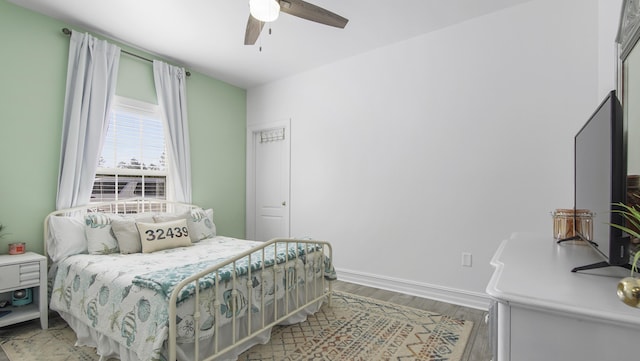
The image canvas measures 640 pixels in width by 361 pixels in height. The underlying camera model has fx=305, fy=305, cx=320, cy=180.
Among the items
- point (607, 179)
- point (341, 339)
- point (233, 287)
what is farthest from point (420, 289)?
point (607, 179)

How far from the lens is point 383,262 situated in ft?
11.1

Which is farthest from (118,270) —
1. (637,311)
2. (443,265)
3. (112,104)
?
(443,265)

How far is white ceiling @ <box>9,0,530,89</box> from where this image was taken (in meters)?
2.61

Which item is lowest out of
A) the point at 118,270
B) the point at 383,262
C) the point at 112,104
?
the point at 383,262

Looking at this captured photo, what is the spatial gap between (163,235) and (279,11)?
86.4 inches

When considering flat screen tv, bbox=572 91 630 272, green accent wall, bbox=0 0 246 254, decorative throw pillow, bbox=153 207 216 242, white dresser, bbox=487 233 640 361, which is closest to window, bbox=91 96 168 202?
green accent wall, bbox=0 0 246 254

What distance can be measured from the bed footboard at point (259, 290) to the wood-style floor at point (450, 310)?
548 millimetres

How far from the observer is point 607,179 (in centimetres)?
95

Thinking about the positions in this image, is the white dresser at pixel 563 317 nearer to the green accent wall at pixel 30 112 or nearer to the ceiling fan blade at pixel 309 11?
the ceiling fan blade at pixel 309 11

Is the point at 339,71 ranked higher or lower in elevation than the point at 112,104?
higher

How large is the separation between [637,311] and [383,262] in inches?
110

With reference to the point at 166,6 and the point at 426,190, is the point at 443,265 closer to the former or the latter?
the point at 426,190

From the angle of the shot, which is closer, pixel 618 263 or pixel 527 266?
pixel 618 263

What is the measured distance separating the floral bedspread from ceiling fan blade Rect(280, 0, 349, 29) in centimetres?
170
